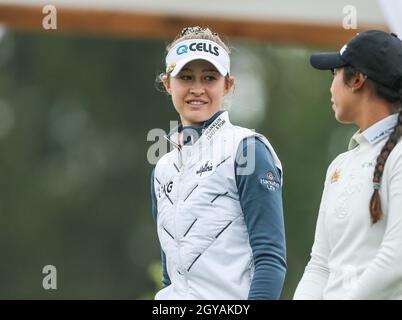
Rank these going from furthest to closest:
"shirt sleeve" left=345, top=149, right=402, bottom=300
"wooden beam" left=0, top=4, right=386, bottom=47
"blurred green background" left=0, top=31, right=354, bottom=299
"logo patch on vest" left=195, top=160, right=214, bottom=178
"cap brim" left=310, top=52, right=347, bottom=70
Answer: "blurred green background" left=0, top=31, right=354, bottom=299, "wooden beam" left=0, top=4, right=386, bottom=47, "logo patch on vest" left=195, top=160, right=214, bottom=178, "cap brim" left=310, top=52, right=347, bottom=70, "shirt sleeve" left=345, top=149, right=402, bottom=300

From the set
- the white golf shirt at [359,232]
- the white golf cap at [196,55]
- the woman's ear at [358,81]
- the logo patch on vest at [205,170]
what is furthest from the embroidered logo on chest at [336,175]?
the white golf cap at [196,55]

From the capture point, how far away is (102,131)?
21.0 metres

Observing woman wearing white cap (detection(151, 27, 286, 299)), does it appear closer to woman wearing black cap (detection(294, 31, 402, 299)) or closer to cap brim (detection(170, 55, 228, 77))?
cap brim (detection(170, 55, 228, 77))

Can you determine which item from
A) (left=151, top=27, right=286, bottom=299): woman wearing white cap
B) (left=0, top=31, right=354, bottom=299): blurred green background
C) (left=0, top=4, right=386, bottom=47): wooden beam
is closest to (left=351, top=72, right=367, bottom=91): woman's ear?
(left=151, top=27, right=286, bottom=299): woman wearing white cap

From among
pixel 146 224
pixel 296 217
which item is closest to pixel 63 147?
pixel 146 224

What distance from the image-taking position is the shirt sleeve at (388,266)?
11.5 feet

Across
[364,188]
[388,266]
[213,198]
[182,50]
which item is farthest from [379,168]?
[182,50]

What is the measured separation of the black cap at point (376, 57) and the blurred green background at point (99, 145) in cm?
1405

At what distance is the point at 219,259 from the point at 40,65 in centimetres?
1827

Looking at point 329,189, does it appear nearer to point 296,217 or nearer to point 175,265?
point 175,265

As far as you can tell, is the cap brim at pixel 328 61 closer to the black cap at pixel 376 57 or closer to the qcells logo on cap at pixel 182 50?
the black cap at pixel 376 57

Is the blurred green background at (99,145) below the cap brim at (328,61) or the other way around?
the other way around

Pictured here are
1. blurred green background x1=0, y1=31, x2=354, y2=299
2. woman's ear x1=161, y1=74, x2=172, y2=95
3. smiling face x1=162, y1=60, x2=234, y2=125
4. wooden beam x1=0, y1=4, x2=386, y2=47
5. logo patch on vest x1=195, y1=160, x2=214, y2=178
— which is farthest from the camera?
blurred green background x1=0, y1=31, x2=354, y2=299

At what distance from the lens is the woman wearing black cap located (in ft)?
11.6
